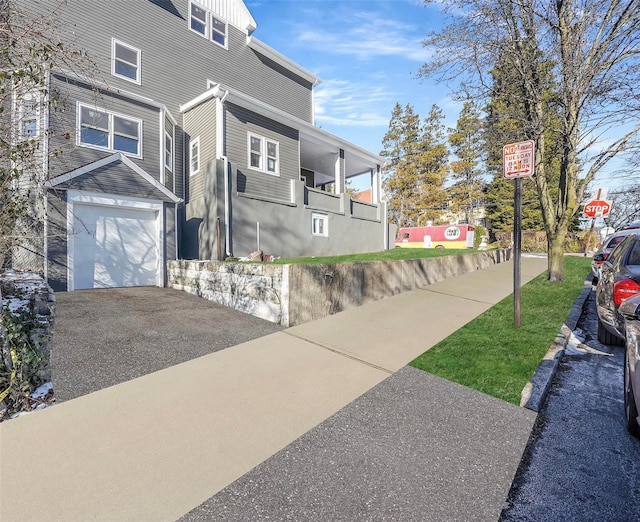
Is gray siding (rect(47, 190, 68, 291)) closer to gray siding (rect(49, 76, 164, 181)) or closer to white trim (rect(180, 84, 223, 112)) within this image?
gray siding (rect(49, 76, 164, 181))

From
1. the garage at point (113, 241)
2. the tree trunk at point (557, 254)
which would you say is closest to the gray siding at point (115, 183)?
the garage at point (113, 241)

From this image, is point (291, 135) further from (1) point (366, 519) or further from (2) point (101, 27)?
(1) point (366, 519)

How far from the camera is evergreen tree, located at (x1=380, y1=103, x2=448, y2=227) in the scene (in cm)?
3288

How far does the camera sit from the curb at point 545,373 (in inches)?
127

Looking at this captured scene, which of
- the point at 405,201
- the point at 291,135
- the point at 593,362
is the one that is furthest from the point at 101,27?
the point at 405,201

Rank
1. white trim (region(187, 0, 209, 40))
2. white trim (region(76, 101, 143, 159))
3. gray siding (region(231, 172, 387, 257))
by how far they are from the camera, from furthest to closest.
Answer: white trim (region(187, 0, 209, 40))
gray siding (region(231, 172, 387, 257))
white trim (region(76, 101, 143, 159))

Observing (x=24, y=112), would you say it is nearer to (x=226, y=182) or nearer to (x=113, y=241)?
(x=113, y=241)

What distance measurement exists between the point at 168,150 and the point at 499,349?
12061 mm

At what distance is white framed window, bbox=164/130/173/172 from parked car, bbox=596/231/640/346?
1214 cm

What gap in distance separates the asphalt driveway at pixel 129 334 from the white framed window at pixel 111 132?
4.85 metres

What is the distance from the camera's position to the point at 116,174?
9234 mm

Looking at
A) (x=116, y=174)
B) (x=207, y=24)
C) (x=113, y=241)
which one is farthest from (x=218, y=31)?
(x=113, y=241)

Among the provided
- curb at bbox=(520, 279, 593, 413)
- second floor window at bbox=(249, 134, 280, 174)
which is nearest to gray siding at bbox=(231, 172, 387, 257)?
second floor window at bbox=(249, 134, 280, 174)

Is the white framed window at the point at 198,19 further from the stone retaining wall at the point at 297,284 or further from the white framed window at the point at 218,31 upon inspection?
the stone retaining wall at the point at 297,284
